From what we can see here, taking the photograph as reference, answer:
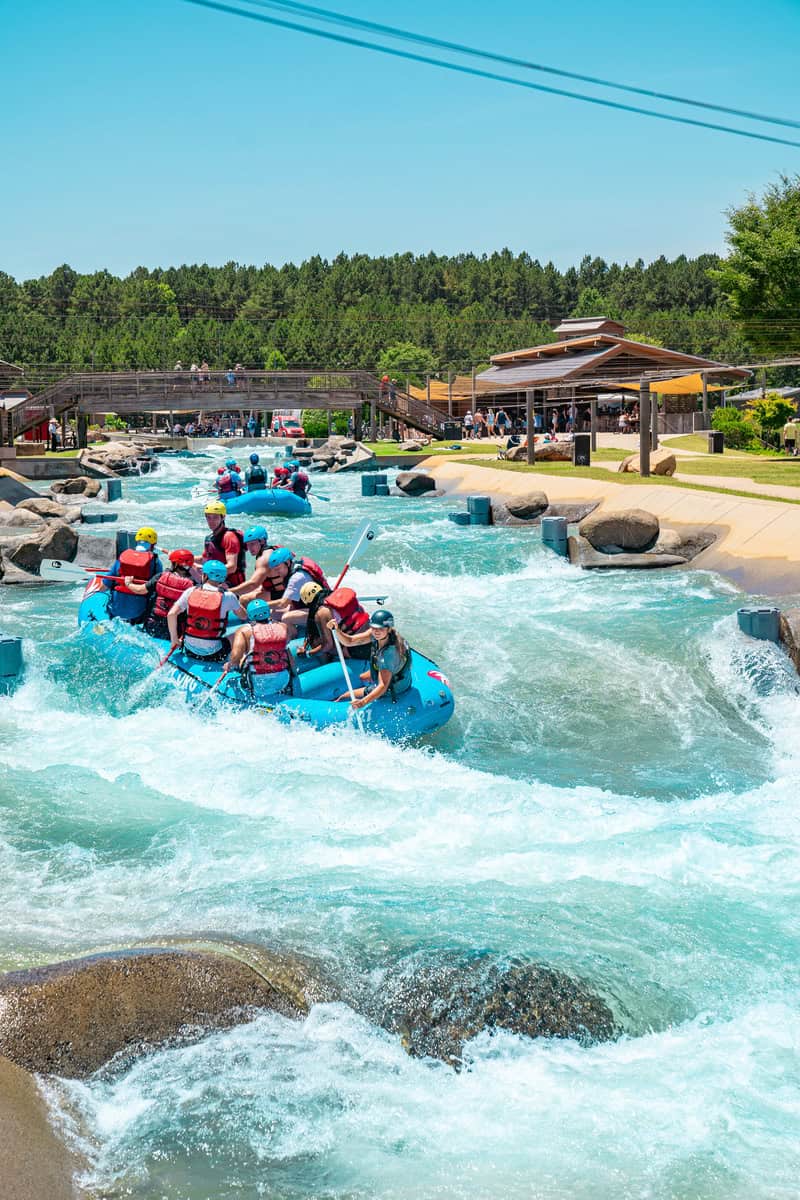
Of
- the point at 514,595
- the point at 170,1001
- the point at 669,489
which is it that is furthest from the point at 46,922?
the point at 669,489

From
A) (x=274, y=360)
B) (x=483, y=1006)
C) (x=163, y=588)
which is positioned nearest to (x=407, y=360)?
(x=274, y=360)

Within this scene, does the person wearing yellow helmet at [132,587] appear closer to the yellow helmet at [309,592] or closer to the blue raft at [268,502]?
the yellow helmet at [309,592]

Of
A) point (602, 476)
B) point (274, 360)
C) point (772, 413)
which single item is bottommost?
point (602, 476)

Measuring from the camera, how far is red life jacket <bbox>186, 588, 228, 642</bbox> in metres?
11.1

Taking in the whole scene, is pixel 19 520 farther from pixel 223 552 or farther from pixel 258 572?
pixel 258 572

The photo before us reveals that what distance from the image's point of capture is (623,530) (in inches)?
760

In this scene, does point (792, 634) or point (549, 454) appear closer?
point (792, 634)

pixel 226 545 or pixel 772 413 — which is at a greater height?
pixel 772 413

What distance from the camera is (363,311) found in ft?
342

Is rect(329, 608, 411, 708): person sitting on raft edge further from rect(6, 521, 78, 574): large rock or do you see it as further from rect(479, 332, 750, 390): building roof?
rect(479, 332, 750, 390): building roof

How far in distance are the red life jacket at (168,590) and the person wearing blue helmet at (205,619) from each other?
0.65 meters

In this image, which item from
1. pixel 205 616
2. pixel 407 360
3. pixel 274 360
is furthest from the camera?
pixel 274 360

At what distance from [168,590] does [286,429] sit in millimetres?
55786

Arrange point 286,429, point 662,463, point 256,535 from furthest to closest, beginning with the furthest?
point 286,429 < point 662,463 < point 256,535
